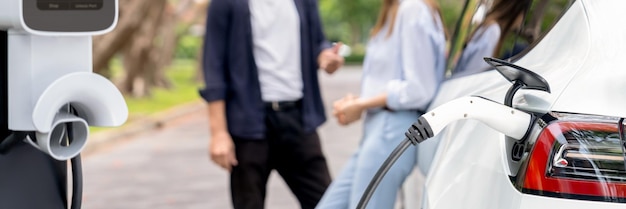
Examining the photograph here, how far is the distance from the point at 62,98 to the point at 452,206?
106cm

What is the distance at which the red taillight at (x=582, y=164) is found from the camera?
1.97 metres

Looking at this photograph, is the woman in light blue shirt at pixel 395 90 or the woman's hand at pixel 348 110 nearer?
the woman in light blue shirt at pixel 395 90

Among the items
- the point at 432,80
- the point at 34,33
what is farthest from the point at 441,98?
the point at 34,33

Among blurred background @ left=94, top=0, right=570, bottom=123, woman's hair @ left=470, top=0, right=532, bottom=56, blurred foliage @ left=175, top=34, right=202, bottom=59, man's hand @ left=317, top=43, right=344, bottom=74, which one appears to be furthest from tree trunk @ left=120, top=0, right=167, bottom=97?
blurred foliage @ left=175, top=34, right=202, bottom=59

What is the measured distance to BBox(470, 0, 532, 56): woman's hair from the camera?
344 cm

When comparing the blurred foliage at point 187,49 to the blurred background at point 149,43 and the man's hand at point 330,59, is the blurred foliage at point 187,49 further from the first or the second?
the man's hand at point 330,59

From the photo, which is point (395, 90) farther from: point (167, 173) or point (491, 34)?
point (167, 173)

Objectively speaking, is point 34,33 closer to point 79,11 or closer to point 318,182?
point 79,11

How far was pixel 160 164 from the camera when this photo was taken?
1173 cm

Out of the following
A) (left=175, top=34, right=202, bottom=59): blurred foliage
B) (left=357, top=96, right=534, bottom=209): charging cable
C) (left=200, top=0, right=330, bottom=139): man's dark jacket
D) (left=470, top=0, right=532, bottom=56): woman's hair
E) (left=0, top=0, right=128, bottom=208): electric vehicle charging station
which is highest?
(left=357, top=96, right=534, bottom=209): charging cable

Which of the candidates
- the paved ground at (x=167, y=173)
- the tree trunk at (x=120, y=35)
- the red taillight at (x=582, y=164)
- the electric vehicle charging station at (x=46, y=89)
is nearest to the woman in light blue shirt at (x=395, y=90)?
the electric vehicle charging station at (x=46, y=89)

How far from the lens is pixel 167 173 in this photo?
10.9 metres

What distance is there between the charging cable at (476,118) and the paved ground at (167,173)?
617 centimetres

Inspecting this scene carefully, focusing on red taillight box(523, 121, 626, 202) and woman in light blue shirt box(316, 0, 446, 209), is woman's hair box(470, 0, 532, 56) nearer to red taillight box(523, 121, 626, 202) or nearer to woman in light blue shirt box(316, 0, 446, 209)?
woman in light blue shirt box(316, 0, 446, 209)
